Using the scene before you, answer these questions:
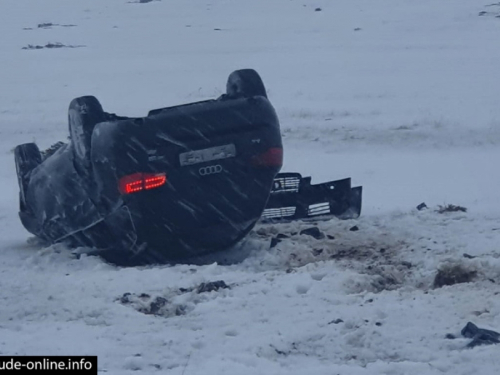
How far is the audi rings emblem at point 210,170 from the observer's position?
255 inches

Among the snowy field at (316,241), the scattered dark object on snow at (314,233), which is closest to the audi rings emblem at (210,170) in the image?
the snowy field at (316,241)

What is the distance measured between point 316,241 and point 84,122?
78.8 inches

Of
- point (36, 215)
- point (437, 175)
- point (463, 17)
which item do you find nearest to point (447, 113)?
point (437, 175)

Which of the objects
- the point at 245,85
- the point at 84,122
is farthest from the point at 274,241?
the point at 84,122

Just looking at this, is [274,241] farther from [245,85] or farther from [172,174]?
[245,85]

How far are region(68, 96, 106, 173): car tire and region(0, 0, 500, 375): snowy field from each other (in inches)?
32.6

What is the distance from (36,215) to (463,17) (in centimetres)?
3380

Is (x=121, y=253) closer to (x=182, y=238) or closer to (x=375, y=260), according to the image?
(x=182, y=238)

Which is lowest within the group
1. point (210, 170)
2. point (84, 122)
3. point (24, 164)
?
point (24, 164)

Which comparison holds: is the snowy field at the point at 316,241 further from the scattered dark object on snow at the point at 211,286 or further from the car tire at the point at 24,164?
the car tire at the point at 24,164

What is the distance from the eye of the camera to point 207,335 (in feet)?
15.0

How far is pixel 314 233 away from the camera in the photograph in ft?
23.5

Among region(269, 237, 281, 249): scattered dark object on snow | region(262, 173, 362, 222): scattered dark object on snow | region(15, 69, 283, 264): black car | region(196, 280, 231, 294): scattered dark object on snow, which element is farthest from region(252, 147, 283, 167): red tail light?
region(262, 173, 362, 222): scattered dark object on snow

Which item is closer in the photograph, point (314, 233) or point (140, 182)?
point (140, 182)
